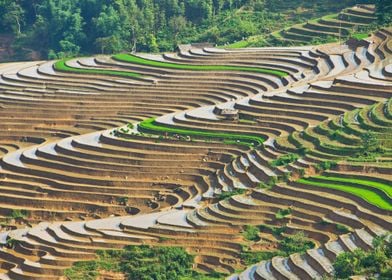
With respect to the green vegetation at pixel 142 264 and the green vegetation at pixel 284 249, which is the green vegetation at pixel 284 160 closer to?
the green vegetation at pixel 284 249

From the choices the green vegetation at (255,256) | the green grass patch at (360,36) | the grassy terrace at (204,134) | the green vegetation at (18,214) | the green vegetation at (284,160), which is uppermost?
the green grass patch at (360,36)

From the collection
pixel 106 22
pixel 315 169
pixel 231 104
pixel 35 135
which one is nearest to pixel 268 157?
pixel 315 169

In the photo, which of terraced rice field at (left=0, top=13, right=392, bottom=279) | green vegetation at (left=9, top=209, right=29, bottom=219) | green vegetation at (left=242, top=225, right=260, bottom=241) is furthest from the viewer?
green vegetation at (left=9, top=209, right=29, bottom=219)

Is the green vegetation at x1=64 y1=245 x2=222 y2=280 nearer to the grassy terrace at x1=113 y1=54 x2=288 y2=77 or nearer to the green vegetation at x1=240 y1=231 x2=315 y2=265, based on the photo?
the green vegetation at x1=240 y1=231 x2=315 y2=265

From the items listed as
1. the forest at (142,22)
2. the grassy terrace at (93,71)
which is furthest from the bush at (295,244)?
the forest at (142,22)

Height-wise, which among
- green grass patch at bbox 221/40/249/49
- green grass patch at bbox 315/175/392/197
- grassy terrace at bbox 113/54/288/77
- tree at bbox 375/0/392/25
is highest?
tree at bbox 375/0/392/25

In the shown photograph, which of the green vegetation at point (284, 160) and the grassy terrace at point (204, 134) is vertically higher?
the green vegetation at point (284, 160)

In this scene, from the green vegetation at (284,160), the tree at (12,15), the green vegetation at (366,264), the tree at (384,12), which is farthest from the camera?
the tree at (12,15)

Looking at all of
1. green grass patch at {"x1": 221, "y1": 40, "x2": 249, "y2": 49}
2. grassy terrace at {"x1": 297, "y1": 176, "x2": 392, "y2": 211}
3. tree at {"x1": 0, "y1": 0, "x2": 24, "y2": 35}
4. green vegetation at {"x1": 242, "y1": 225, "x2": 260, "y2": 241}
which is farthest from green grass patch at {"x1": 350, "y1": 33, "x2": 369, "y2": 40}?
tree at {"x1": 0, "y1": 0, "x2": 24, "y2": 35}

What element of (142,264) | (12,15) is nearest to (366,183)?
(142,264)
